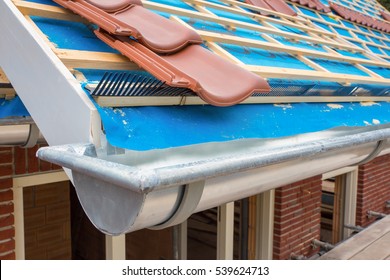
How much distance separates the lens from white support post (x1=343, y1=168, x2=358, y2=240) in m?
7.28

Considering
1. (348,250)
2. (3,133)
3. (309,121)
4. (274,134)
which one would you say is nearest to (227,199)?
(274,134)

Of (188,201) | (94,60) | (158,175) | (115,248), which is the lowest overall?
(115,248)

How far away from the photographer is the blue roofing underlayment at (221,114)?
184cm

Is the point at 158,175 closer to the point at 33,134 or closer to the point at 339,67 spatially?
the point at 33,134

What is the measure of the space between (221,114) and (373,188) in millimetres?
6402

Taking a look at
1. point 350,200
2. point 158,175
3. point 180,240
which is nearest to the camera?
point 158,175

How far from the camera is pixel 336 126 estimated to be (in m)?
2.71

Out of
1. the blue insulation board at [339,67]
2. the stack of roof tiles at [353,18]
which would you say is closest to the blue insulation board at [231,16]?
the blue insulation board at [339,67]

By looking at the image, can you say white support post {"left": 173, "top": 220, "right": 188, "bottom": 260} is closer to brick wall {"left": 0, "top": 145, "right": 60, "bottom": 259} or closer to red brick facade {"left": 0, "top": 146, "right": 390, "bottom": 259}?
red brick facade {"left": 0, "top": 146, "right": 390, "bottom": 259}

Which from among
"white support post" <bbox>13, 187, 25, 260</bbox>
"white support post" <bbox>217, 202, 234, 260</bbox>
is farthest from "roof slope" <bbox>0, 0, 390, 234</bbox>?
"white support post" <bbox>217, 202, 234, 260</bbox>

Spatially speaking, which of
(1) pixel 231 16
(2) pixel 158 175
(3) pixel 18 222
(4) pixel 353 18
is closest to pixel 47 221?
(3) pixel 18 222

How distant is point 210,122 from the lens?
214 centimetres

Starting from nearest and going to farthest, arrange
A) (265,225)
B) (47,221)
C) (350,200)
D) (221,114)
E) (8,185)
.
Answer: (221,114) < (8,185) < (265,225) < (350,200) < (47,221)

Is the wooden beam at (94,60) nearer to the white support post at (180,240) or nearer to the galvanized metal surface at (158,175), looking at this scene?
the galvanized metal surface at (158,175)
